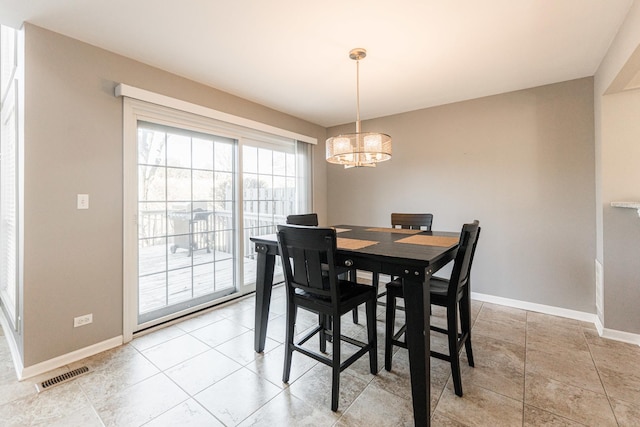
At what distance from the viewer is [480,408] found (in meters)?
1.61

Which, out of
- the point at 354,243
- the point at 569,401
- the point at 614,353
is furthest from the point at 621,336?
the point at 354,243

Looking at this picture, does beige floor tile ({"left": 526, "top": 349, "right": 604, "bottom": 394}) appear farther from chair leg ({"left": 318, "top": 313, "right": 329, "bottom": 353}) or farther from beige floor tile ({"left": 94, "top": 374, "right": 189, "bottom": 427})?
beige floor tile ({"left": 94, "top": 374, "right": 189, "bottom": 427})

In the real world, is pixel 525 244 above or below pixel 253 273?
above

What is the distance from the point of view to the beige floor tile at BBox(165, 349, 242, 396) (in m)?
1.84

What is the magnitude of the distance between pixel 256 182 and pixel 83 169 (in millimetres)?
1815

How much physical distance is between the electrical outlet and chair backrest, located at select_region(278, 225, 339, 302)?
1.69 metres

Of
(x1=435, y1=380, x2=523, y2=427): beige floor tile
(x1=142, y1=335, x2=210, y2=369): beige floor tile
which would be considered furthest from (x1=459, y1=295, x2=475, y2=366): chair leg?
(x1=142, y1=335, x2=210, y2=369): beige floor tile

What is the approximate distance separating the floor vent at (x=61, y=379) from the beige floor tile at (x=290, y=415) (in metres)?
1.35

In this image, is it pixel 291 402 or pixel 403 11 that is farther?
pixel 403 11

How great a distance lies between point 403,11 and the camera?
1872 millimetres

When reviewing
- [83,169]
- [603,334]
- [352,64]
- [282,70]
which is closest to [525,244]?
[603,334]

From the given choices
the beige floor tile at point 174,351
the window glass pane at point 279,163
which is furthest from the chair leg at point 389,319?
the window glass pane at point 279,163

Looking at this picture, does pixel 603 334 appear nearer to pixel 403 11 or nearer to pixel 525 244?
pixel 525 244

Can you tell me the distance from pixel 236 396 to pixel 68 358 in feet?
4.68
